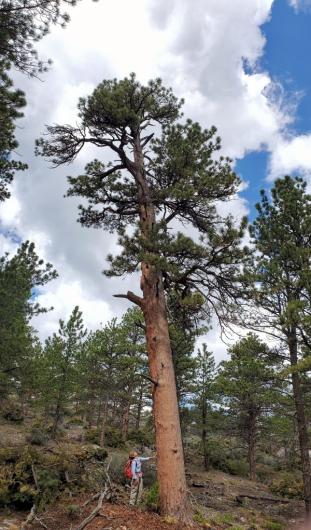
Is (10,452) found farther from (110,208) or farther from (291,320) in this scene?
(291,320)

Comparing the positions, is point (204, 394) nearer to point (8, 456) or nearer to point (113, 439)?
point (113, 439)

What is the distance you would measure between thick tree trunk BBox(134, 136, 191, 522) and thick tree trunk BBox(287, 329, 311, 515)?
747 cm

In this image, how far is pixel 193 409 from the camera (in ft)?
99.5

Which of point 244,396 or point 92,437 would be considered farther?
point 92,437

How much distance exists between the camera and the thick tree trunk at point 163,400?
24.2ft

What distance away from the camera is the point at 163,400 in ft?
26.5

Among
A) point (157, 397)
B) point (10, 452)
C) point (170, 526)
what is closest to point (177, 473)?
point (170, 526)

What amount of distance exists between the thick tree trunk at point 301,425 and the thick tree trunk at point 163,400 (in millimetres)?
7471

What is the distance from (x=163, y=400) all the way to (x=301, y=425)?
29.0ft

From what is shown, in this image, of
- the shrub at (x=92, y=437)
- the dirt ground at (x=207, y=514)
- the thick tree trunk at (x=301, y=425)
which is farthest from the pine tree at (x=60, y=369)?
the thick tree trunk at (x=301, y=425)

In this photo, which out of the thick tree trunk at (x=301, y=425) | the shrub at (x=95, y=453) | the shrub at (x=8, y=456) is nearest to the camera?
the shrub at (x=8, y=456)

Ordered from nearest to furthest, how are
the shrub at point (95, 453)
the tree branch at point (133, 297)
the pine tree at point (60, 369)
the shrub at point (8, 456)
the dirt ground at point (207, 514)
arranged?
1. the dirt ground at point (207, 514)
2. the shrub at point (8, 456)
3. the tree branch at point (133, 297)
4. the shrub at point (95, 453)
5. the pine tree at point (60, 369)

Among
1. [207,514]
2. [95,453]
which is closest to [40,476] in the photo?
[95,453]

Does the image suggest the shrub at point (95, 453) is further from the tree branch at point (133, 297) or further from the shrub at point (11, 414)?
the shrub at point (11, 414)
